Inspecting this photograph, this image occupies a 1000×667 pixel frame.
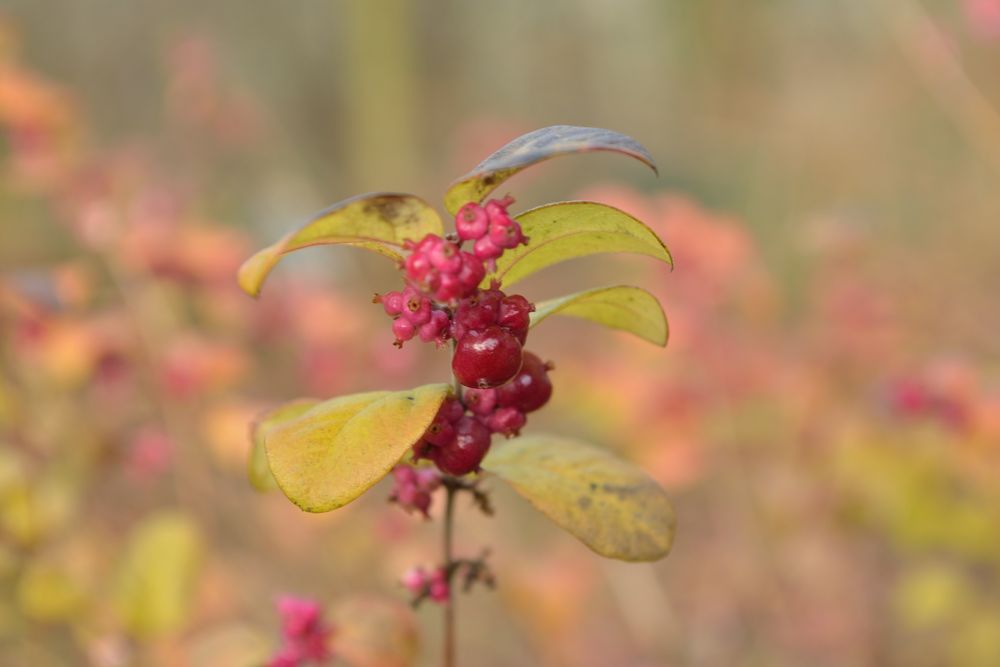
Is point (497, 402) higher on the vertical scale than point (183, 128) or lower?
lower

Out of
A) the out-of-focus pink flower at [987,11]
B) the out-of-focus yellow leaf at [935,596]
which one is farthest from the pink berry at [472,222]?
the out-of-focus pink flower at [987,11]

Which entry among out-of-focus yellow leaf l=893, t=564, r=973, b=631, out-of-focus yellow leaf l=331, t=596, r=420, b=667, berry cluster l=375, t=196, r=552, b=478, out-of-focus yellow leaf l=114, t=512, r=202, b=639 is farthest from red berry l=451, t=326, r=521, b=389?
out-of-focus yellow leaf l=893, t=564, r=973, b=631

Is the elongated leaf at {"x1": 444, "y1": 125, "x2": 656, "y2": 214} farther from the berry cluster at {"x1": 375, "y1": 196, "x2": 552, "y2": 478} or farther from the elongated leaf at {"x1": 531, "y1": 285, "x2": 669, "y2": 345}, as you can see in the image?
the elongated leaf at {"x1": 531, "y1": 285, "x2": 669, "y2": 345}

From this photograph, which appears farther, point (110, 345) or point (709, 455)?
point (709, 455)

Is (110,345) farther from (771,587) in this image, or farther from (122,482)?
(771,587)

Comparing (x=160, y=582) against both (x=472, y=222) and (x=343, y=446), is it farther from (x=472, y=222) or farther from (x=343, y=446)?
(x=472, y=222)

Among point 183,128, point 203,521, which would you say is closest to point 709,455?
point 203,521

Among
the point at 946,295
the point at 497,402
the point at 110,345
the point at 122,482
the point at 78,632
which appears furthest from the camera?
the point at 946,295
